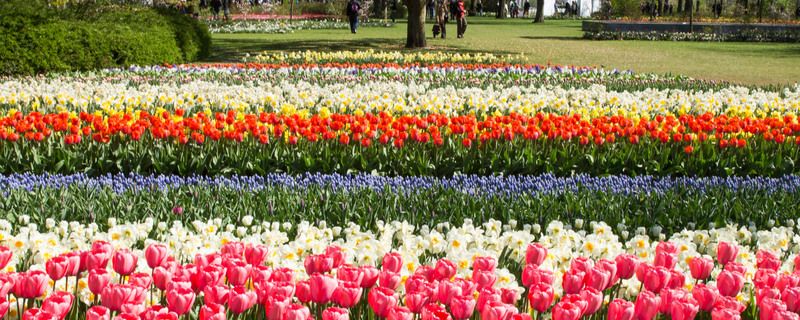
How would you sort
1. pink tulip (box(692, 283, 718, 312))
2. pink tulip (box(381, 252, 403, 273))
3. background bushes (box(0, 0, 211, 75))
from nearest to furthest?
pink tulip (box(692, 283, 718, 312))
pink tulip (box(381, 252, 403, 273))
background bushes (box(0, 0, 211, 75))

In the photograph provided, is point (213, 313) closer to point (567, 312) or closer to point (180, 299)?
point (180, 299)

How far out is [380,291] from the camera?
2.50 m

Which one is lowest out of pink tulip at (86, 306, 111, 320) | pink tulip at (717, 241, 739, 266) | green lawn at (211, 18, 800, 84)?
green lawn at (211, 18, 800, 84)

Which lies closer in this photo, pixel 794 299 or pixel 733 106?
pixel 794 299

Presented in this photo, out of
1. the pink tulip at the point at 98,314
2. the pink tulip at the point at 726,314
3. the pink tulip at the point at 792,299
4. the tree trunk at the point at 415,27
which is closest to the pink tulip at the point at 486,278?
the pink tulip at the point at 726,314

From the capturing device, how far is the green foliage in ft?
16.6

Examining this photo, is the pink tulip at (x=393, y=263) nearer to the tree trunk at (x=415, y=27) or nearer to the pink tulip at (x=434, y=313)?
the pink tulip at (x=434, y=313)

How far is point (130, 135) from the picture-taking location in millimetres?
7277

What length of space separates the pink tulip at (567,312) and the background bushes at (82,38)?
14028 millimetres

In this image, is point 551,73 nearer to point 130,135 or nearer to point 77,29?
point 77,29

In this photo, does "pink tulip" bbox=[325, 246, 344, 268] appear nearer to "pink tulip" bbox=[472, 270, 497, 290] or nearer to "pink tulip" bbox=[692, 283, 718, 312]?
"pink tulip" bbox=[472, 270, 497, 290]

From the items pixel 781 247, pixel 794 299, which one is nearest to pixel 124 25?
pixel 781 247

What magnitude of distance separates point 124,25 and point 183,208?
45.3ft

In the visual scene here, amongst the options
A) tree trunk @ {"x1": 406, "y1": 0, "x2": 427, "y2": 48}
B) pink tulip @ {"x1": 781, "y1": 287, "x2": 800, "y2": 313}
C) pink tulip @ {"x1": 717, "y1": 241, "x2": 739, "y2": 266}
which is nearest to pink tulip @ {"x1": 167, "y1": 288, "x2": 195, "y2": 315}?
pink tulip @ {"x1": 781, "y1": 287, "x2": 800, "y2": 313}
